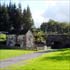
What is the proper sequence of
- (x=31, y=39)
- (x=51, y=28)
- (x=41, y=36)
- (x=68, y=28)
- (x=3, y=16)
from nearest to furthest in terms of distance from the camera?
(x=31, y=39) → (x=41, y=36) → (x=3, y=16) → (x=68, y=28) → (x=51, y=28)

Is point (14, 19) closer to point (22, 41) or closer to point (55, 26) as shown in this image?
point (22, 41)

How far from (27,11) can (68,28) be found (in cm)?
2984

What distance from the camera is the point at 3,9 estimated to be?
11231 centimetres

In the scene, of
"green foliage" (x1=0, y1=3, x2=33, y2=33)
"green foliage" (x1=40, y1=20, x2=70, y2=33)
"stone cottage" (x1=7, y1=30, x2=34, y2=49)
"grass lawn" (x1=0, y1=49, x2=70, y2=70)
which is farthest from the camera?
"green foliage" (x1=40, y1=20, x2=70, y2=33)

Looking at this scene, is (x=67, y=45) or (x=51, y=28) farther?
(x=51, y=28)

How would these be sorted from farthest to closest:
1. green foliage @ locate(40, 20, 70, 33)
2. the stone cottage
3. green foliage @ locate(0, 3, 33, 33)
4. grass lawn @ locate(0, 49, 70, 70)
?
1. green foliage @ locate(40, 20, 70, 33)
2. green foliage @ locate(0, 3, 33, 33)
3. the stone cottage
4. grass lawn @ locate(0, 49, 70, 70)

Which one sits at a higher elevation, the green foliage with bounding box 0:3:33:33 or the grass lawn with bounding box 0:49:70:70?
the green foliage with bounding box 0:3:33:33

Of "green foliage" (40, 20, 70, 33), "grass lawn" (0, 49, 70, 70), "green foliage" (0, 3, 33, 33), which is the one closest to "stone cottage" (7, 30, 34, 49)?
"green foliage" (0, 3, 33, 33)

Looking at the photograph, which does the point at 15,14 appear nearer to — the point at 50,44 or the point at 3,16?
the point at 3,16

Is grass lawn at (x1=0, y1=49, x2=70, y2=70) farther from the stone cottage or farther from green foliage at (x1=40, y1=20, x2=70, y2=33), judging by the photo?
green foliage at (x1=40, y1=20, x2=70, y2=33)

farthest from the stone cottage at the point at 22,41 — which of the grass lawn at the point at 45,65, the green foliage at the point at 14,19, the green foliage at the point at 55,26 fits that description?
the grass lawn at the point at 45,65

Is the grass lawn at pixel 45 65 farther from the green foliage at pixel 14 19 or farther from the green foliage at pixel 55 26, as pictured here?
the green foliage at pixel 55 26

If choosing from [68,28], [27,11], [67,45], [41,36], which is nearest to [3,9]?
[27,11]

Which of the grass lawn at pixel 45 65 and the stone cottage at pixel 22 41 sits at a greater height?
the grass lawn at pixel 45 65
